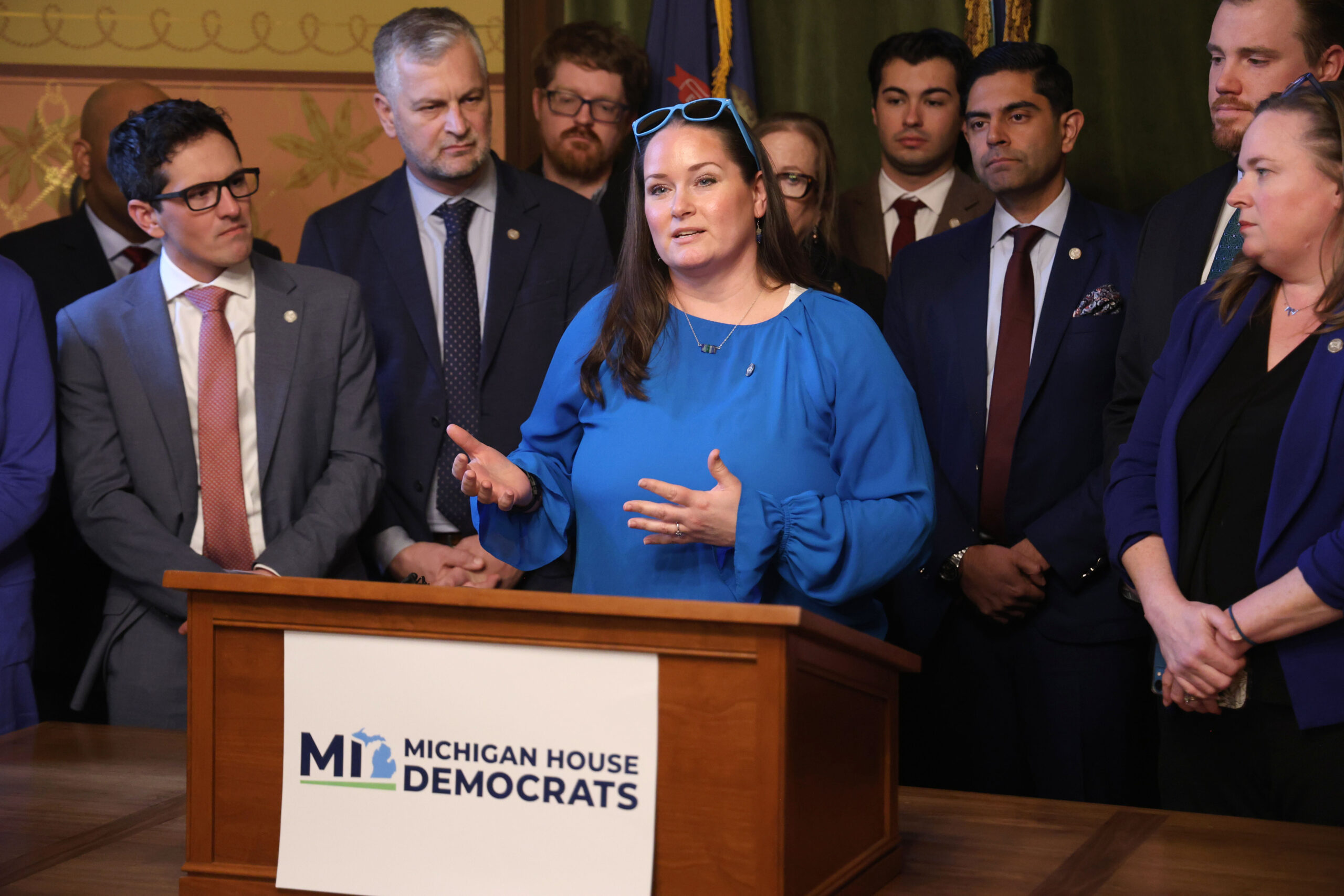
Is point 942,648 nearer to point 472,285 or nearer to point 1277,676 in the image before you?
point 1277,676

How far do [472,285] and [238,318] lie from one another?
1.78 feet

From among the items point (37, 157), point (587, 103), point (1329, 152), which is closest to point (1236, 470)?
point (1329, 152)

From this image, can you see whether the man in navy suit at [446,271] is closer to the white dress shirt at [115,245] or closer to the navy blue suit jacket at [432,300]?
the navy blue suit jacket at [432,300]

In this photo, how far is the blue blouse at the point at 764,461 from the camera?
1999 mm

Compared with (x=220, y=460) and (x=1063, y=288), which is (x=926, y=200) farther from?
(x=220, y=460)

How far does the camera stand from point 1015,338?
3.04 metres

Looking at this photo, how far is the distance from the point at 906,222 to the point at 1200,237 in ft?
3.75

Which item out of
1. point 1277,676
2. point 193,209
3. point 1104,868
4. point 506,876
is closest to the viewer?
→ point 506,876

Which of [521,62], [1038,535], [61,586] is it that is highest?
[521,62]

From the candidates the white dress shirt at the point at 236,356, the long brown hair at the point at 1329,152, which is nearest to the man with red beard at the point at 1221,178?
the long brown hair at the point at 1329,152

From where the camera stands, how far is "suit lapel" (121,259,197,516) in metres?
2.81

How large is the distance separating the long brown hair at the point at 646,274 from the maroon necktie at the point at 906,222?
146 centimetres

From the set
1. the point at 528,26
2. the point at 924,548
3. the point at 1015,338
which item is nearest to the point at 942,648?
the point at 1015,338

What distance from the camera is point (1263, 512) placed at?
212cm
